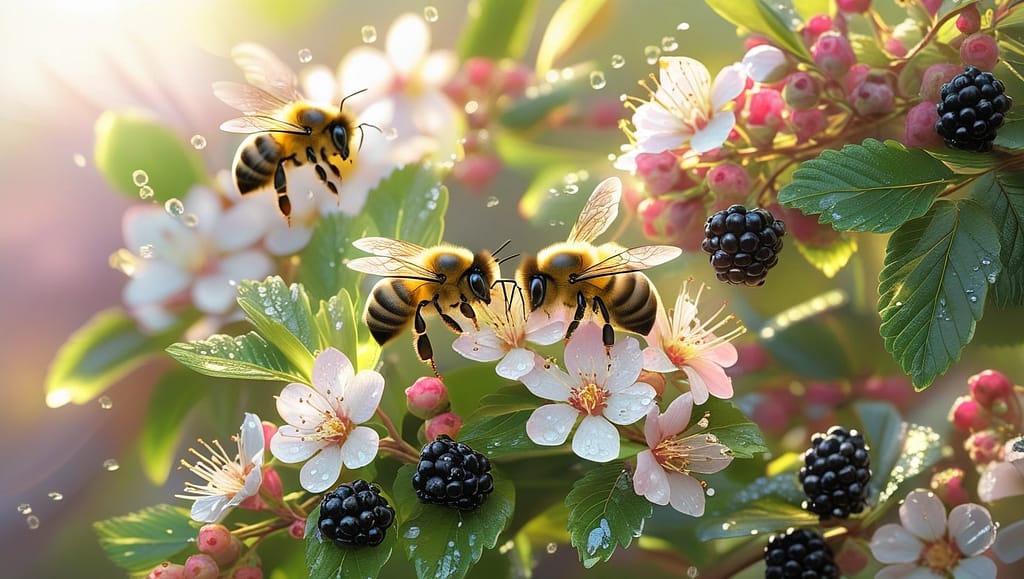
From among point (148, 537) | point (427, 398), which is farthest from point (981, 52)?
point (148, 537)

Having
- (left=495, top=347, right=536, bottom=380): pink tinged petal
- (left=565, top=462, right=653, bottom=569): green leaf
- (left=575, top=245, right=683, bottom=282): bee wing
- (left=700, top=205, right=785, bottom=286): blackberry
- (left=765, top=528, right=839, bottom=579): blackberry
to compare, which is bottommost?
Result: (left=765, top=528, right=839, bottom=579): blackberry

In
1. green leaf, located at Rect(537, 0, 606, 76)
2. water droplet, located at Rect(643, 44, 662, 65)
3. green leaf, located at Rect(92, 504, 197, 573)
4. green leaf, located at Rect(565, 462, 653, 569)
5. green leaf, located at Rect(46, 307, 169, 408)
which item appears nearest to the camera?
green leaf, located at Rect(565, 462, 653, 569)

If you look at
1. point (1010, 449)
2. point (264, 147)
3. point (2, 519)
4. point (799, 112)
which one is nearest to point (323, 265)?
point (264, 147)

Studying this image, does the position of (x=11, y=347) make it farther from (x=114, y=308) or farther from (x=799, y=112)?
(x=799, y=112)

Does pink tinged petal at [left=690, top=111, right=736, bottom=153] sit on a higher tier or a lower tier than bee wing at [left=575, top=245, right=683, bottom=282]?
higher

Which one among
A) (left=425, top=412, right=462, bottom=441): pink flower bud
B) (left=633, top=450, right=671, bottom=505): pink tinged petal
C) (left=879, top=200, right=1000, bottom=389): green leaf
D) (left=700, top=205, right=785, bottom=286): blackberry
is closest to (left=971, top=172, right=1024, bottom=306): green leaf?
(left=879, top=200, right=1000, bottom=389): green leaf

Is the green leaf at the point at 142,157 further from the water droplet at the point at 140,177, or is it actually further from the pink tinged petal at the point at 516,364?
the pink tinged petal at the point at 516,364

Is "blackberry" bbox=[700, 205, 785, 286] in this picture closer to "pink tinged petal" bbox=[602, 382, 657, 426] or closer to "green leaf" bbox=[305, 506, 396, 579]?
"pink tinged petal" bbox=[602, 382, 657, 426]
